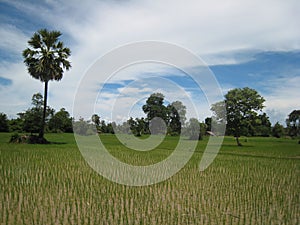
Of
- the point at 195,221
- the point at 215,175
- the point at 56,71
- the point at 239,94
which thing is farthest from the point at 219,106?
the point at 195,221

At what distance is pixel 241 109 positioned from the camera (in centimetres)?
2927

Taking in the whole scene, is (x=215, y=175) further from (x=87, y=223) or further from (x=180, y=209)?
A: (x=87, y=223)

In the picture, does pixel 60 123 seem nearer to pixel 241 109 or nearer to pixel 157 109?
pixel 157 109

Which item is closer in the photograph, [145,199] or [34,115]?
[145,199]

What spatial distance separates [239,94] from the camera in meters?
29.7

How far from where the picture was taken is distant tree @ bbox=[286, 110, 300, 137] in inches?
2247

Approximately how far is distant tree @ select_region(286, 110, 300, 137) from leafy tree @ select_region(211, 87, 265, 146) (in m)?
31.1

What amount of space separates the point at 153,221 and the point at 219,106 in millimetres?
27312

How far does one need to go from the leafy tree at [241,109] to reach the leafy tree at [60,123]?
27.6 m

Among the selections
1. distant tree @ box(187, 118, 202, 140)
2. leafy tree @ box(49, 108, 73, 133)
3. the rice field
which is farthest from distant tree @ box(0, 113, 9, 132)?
the rice field

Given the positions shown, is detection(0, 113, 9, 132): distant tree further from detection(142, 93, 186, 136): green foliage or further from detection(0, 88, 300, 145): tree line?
detection(142, 93, 186, 136): green foliage

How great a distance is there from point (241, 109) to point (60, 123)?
2924 cm

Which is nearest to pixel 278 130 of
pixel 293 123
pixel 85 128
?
pixel 293 123

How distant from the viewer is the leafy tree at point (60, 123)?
155 feet
